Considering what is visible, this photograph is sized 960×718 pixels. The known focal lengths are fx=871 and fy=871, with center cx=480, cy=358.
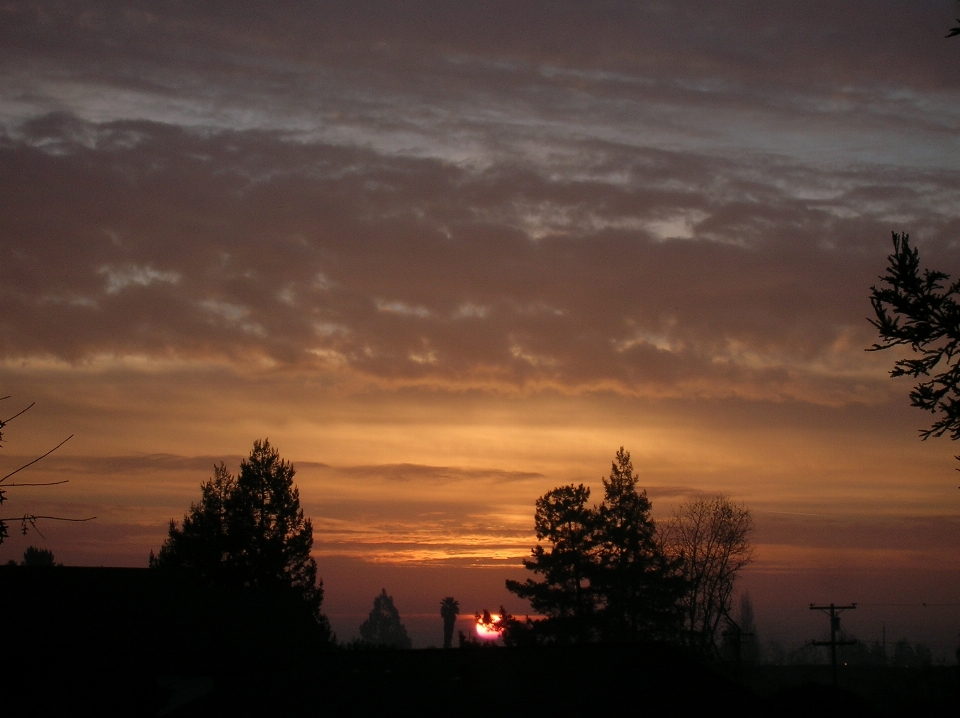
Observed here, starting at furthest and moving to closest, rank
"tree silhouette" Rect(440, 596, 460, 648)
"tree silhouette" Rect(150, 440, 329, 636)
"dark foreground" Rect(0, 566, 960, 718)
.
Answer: "tree silhouette" Rect(440, 596, 460, 648), "tree silhouette" Rect(150, 440, 329, 636), "dark foreground" Rect(0, 566, 960, 718)

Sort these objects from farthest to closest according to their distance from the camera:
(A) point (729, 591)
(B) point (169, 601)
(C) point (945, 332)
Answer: (A) point (729, 591)
(B) point (169, 601)
(C) point (945, 332)

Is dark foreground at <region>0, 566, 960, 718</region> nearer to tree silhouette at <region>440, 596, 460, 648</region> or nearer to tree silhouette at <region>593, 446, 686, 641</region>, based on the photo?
tree silhouette at <region>593, 446, 686, 641</region>

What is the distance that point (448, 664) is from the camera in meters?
30.4

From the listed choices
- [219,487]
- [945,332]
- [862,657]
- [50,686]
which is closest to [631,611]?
[219,487]

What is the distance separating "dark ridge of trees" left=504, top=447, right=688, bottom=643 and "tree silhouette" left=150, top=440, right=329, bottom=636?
16975 millimetres

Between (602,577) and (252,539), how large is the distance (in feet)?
82.2

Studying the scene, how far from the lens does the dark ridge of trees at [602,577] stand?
Answer: 63438 mm

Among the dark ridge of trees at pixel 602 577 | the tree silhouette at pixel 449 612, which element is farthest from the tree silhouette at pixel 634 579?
the tree silhouette at pixel 449 612

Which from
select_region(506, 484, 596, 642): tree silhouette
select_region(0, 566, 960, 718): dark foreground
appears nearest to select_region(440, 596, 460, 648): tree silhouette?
select_region(506, 484, 596, 642): tree silhouette

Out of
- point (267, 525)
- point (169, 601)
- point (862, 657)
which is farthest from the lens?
point (862, 657)

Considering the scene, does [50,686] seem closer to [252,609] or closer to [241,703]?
[241,703]

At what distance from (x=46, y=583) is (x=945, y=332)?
2875cm

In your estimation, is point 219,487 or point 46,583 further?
point 219,487

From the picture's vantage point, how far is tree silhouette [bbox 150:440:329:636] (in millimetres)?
57438
